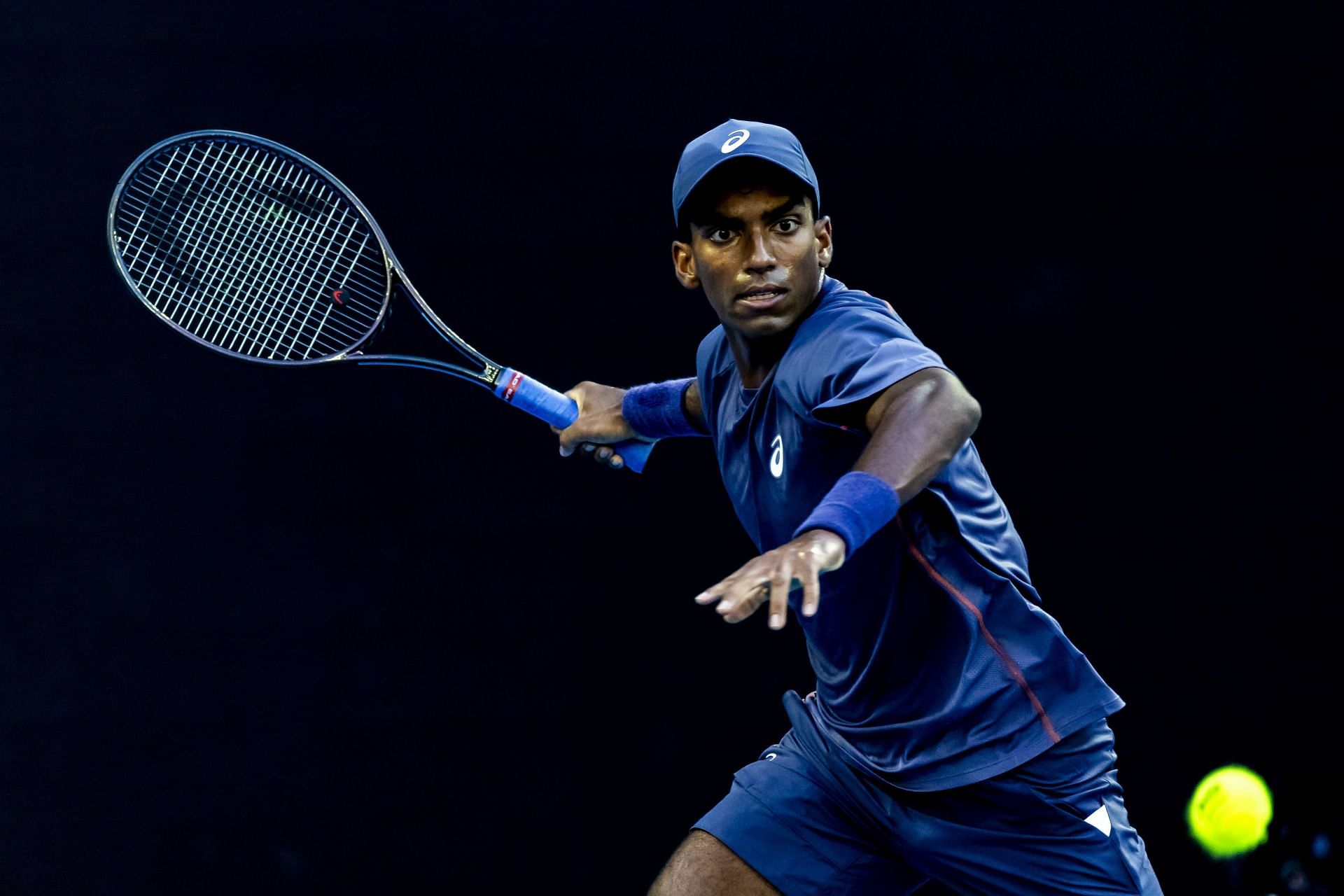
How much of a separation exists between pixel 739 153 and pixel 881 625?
0.68 metres

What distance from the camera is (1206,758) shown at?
3.29 metres

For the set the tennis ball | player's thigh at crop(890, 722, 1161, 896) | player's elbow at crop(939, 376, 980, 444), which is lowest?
player's thigh at crop(890, 722, 1161, 896)

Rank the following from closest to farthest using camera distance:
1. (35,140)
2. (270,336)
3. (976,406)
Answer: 1. (976,406)
2. (270,336)
3. (35,140)

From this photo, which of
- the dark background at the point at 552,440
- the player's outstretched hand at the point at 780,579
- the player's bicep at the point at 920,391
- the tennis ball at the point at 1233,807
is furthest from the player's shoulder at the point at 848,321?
the tennis ball at the point at 1233,807

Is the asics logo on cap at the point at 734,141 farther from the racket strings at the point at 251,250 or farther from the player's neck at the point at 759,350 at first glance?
the racket strings at the point at 251,250

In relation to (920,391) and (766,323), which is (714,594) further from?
(766,323)

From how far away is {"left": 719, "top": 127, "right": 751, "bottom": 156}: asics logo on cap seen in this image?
6.70 ft

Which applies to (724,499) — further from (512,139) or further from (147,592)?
(147,592)

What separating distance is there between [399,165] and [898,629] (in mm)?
1716

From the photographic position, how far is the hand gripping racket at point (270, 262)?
2.67m

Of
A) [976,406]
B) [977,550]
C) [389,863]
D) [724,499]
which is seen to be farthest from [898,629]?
[389,863]

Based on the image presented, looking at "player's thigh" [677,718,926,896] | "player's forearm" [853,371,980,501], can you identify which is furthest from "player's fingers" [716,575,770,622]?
"player's thigh" [677,718,926,896]

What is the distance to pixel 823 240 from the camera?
2.21 metres

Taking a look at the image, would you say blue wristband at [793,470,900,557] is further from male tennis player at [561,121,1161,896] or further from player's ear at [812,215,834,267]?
player's ear at [812,215,834,267]
